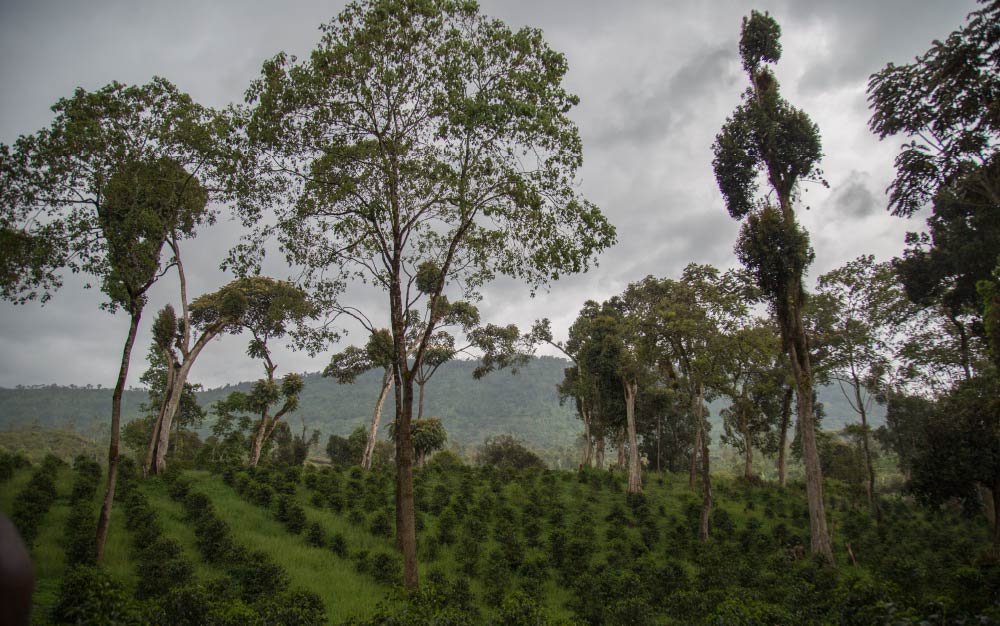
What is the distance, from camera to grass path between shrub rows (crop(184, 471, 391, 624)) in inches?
454

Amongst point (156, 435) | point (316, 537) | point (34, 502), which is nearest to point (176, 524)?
point (34, 502)

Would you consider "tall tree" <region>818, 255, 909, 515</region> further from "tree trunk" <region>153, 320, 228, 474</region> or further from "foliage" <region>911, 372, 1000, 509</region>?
"tree trunk" <region>153, 320, 228, 474</region>

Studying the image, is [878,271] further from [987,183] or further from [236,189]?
[236,189]

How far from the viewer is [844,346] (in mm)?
27625

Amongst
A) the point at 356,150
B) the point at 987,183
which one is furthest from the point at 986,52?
the point at 356,150

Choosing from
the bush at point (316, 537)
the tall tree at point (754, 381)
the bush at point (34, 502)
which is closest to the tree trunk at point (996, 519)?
the tall tree at point (754, 381)

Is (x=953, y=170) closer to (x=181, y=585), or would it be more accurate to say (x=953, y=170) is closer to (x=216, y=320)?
(x=181, y=585)

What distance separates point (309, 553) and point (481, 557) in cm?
519

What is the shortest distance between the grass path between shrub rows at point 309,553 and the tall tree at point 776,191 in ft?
50.1

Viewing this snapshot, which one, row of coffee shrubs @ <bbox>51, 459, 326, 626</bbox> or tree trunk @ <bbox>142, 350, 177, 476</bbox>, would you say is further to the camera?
tree trunk @ <bbox>142, 350, 177, 476</bbox>

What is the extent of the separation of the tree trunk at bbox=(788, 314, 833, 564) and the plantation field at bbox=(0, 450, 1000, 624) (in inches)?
53.6

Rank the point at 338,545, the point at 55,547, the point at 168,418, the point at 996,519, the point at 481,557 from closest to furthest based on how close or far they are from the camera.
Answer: the point at 55,547 → the point at 338,545 → the point at 481,557 → the point at 996,519 → the point at 168,418

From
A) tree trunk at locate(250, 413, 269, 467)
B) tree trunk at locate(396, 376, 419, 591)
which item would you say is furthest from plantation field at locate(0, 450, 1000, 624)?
tree trunk at locate(250, 413, 269, 467)

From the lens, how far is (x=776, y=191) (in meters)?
20.1
